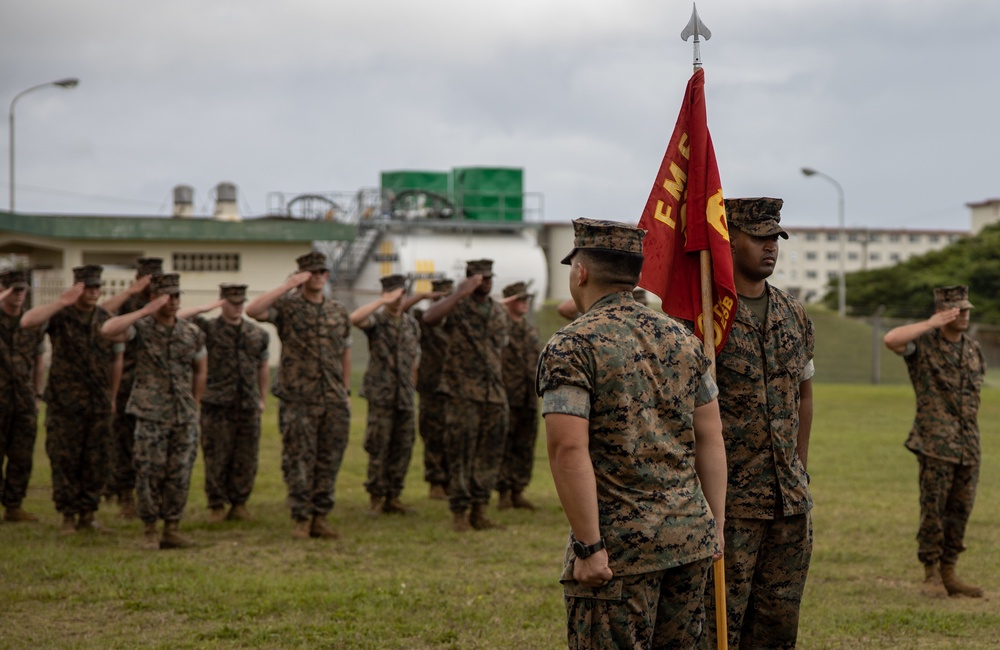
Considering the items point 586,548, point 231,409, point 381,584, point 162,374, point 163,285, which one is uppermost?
point 163,285

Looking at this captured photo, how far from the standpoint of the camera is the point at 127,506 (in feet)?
38.9

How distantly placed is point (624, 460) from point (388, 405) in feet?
28.0

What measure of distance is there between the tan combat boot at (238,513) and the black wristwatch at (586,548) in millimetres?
8093

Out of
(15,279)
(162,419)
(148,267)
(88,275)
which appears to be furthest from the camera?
(15,279)

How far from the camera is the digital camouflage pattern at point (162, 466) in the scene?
32.3 feet

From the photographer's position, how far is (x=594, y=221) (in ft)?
14.5

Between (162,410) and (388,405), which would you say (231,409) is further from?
(162,410)

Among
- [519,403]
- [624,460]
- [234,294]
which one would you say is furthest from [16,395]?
[624,460]

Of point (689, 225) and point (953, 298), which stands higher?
point (689, 225)

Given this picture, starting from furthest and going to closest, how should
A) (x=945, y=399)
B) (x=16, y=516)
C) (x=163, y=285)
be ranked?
(x=16, y=516), (x=163, y=285), (x=945, y=399)

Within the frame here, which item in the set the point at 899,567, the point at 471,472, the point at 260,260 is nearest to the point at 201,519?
the point at 471,472

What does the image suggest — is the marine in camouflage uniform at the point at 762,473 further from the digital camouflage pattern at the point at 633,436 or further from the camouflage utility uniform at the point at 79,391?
the camouflage utility uniform at the point at 79,391

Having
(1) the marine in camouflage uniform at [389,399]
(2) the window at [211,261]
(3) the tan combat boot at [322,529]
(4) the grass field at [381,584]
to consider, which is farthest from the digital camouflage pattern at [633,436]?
(2) the window at [211,261]

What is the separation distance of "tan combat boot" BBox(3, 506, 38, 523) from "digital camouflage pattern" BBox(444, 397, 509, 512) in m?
4.05
